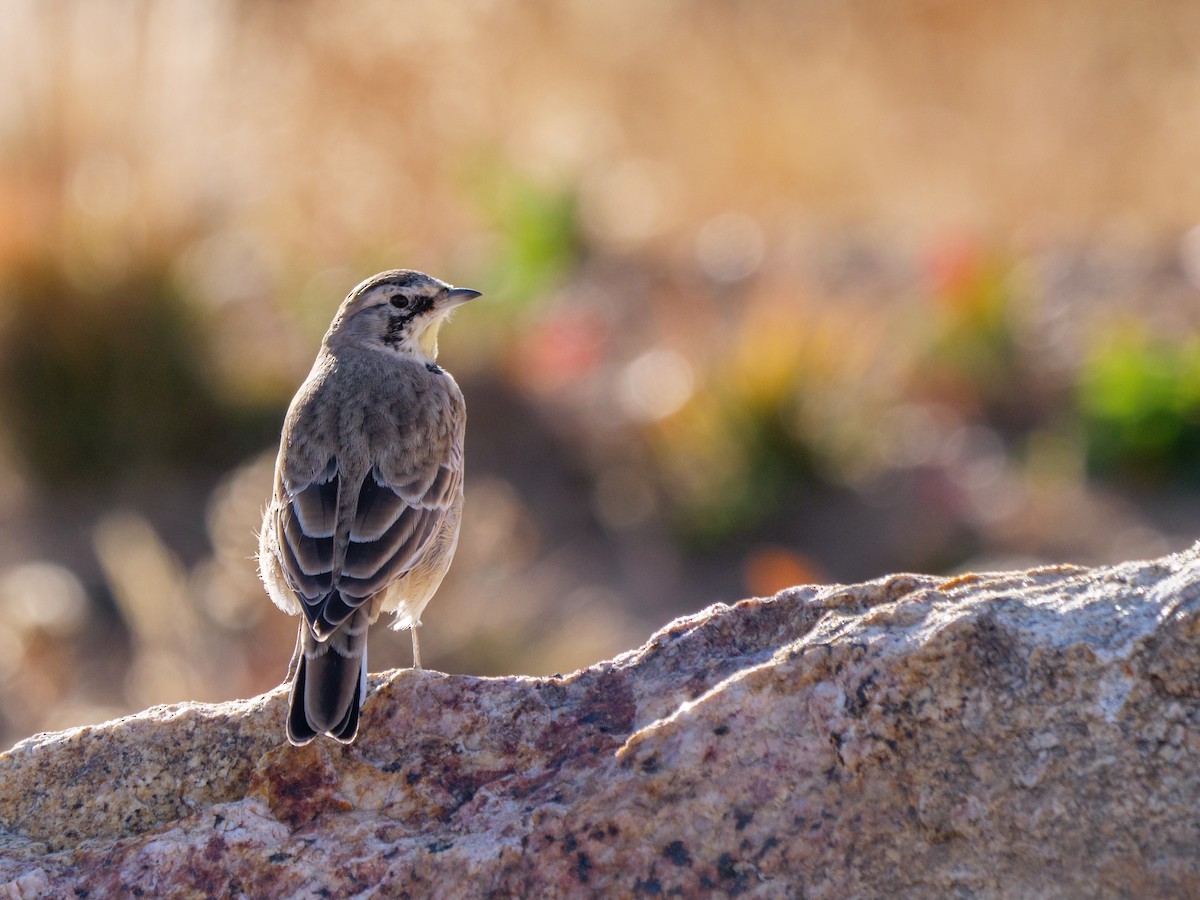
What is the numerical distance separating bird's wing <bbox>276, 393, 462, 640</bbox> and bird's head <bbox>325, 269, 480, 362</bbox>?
699 mm

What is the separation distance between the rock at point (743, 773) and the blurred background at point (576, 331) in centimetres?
418

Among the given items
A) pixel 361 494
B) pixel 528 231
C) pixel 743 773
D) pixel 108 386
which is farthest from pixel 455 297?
pixel 528 231

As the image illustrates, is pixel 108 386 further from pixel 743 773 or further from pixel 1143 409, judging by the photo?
pixel 743 773

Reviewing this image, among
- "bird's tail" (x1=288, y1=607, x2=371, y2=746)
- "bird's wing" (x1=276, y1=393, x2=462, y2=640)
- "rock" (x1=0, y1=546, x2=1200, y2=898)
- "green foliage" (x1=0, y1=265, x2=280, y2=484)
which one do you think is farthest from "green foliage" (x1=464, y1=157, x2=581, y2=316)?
"rock" (x1=0, y1=546, x2=1200, y2=898)

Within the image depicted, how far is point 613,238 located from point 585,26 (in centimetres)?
629

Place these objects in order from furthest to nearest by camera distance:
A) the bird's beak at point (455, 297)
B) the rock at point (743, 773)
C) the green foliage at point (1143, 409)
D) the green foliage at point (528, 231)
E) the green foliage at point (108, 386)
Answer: the green foliage at point (528, 231)
the green foliage at point (108, 386)
the green foliage at point (1143, 409)
the bird's beak at point (455, 297)
the rock at point (743, 773)

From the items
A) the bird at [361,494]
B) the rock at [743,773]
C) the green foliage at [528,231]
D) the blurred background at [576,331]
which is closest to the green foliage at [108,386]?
Result: the blurred background at [576,331]

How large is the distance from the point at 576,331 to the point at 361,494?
23.6 feet

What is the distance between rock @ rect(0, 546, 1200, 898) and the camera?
3.29 meters

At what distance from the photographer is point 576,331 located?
12375mm

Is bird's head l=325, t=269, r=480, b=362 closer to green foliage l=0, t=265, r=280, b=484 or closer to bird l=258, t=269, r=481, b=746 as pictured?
bird l=258, t=269, r=481, b=746

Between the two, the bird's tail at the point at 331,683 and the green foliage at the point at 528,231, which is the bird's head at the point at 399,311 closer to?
the bird's tail at the point at 331,683

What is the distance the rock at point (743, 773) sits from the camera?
329cm

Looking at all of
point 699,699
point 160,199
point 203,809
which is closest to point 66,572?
point 160,199
